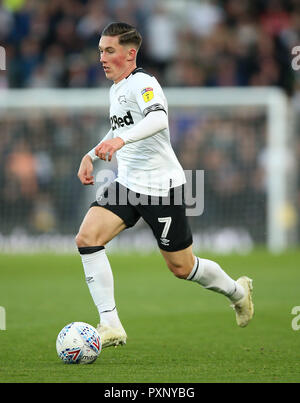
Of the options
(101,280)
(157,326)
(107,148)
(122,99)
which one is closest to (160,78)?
(157,326)

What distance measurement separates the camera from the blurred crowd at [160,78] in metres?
17.0

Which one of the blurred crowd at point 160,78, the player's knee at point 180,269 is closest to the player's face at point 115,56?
the player's knee at point 180,269

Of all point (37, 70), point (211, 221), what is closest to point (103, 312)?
point (211, 221)

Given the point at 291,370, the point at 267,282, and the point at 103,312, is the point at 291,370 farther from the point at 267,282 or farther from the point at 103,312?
the point at 267,282

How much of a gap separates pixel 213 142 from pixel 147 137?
1072 cm

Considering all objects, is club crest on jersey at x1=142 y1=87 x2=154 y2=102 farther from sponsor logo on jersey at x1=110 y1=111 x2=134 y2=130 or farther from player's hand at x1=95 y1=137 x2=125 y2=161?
player's hand at x1=95 y1=137 x2=125 y2=161

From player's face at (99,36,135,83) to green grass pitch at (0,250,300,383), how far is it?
84.7 inches

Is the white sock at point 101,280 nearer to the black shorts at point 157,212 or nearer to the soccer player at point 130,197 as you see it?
the soccer player at point 130,197

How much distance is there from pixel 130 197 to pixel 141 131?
0.76 meters

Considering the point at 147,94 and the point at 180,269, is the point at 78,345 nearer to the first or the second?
the point at 180,269

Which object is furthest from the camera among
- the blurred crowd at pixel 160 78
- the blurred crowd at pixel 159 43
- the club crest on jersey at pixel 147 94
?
the blurred crowd at pixel 159 43

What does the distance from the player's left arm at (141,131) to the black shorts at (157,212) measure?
2.11ft

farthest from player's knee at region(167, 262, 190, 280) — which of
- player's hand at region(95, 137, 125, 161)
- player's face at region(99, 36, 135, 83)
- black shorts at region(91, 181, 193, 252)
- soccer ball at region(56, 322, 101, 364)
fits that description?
player's face at region(99, 36, 135, 83)

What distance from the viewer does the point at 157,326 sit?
8.37 meters
